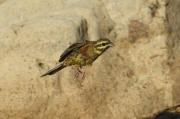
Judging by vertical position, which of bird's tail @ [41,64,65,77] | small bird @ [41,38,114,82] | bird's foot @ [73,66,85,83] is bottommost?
bird's foot @ [73,66,85,83]

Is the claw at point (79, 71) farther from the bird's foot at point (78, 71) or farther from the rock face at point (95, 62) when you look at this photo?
the rock face at point (95, 62)

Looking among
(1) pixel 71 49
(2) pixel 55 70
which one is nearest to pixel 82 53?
(1) pixel 71 49

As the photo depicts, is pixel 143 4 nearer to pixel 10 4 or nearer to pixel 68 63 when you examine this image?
pixel 68 63

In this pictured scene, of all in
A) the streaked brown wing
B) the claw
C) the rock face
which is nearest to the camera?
the rock face

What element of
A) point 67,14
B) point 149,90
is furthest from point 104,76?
point 67,14

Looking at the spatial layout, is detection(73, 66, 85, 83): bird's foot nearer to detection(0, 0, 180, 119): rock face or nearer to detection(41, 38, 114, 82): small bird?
detection(41, 38, 114, 82): small bird

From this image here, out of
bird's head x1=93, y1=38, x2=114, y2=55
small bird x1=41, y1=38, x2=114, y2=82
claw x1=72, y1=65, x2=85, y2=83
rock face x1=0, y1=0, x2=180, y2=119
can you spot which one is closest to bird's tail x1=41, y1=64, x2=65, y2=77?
small bird x1=41, y1=38, x2=114, y2=82

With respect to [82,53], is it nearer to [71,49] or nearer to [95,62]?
[95,62]
